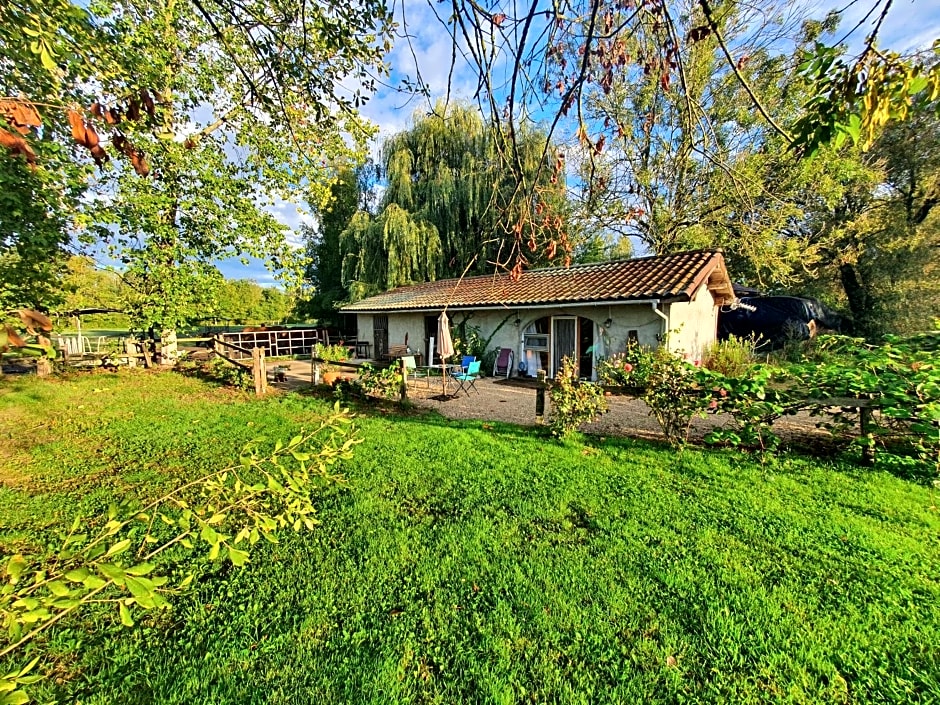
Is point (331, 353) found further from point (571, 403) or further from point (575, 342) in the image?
point (571, 403)

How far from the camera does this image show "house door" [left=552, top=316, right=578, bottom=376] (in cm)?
1291

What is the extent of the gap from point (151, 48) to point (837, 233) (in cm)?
2422

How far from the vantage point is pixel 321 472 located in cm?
171

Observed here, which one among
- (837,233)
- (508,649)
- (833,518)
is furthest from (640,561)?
(837,233)

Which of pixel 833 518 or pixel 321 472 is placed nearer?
pixel 321 472

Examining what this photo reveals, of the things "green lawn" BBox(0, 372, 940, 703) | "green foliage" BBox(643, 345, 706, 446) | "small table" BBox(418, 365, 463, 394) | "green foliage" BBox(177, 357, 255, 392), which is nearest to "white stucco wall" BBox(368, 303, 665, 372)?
"small table" BBox(418, 365, 463, 394)

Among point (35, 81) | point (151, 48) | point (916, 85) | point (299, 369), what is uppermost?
point (151, 48)

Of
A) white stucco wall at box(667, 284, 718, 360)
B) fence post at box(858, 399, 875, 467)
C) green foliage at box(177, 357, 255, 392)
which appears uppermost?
white stucco wall at box(667, 284, 718, 360)

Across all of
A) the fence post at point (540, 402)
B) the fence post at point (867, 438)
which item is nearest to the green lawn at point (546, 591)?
the fence post at point (867, 438)

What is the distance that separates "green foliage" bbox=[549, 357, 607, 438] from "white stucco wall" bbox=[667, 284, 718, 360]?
200 inches

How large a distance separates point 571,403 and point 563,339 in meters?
6.71

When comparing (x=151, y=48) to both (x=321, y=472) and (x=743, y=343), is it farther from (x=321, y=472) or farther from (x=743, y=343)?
(x=743, y=343)

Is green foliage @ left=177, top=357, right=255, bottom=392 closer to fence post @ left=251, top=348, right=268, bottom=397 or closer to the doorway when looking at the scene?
fence post @ left=251, top=348, right=268, bottom=397

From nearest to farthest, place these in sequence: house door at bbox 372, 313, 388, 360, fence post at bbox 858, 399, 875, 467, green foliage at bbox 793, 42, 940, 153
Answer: green foliage at bbox 793, 42, 940, 153 → fence post at bbox 858, 399, 875, 467 → house door at bbox 372, 313, 388, 360
